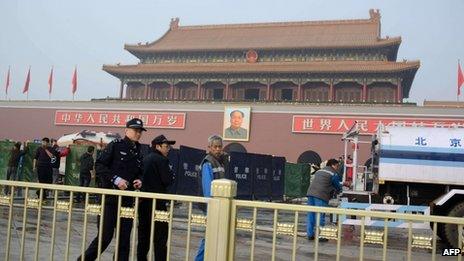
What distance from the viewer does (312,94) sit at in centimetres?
3200

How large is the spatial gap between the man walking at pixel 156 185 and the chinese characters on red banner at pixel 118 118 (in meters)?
25.0

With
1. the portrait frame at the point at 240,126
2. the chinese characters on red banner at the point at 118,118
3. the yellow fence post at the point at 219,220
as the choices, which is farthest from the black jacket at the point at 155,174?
the chinese characters on red banner at the point at 118,118

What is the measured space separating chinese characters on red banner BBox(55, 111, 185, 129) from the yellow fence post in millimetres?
27066

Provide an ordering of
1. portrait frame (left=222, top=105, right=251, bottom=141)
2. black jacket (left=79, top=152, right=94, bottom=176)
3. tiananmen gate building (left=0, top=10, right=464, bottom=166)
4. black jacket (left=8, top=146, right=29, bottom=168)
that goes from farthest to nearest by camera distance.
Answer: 1. portrait frame (left=222, top=105, right=251, bottom=141)
2. tiananmen gate building (left=0, top=10, right=464, bottom=166)
3. black jacket (left=8, top=146, right=29, bottom=168)
4. black jacket (left=79, top=152, right=94, bottom=176)

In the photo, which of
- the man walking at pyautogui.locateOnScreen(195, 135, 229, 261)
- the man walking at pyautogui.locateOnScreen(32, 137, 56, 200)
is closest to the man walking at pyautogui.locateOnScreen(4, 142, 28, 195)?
the man walking at pyautogui.locateOnScreen(32, 137, 56, 200)

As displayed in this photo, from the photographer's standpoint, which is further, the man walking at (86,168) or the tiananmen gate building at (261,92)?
the tiananmen gate building at (261,92)

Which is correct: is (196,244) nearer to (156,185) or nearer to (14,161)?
(156,185)

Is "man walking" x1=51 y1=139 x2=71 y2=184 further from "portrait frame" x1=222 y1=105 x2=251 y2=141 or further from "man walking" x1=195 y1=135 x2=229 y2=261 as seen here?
"portrait frame" x1=222 y1=105 x2=251 y2=141

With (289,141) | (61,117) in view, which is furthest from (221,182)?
(61,117)

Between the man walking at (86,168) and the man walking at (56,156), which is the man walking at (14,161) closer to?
the man walking at (56,156)

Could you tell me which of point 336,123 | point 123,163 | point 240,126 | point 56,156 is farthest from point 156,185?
point 240,126

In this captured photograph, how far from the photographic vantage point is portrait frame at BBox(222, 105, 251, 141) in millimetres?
28672

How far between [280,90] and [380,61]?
253 inches

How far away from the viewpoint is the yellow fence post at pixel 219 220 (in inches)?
124
